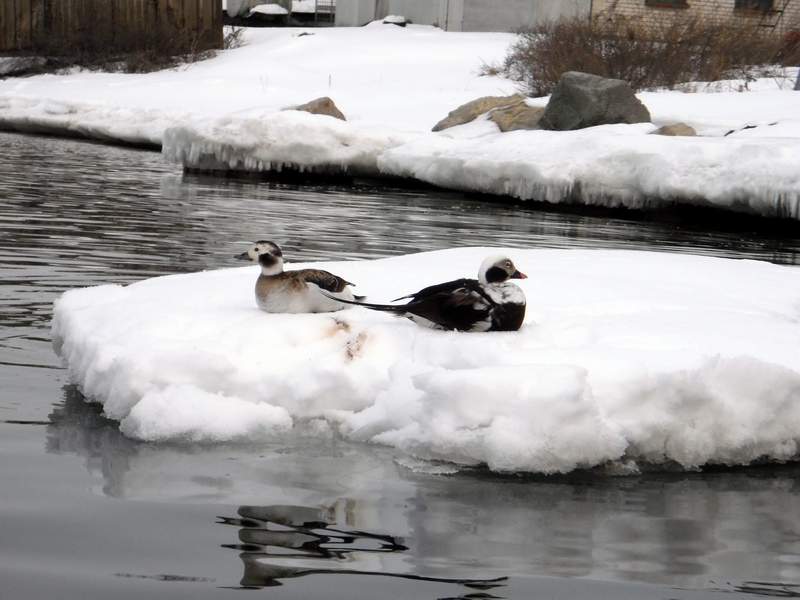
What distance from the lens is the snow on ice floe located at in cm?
461

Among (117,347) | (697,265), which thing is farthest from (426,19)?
(117,347)

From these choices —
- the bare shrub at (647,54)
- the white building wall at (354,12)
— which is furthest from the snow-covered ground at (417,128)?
the white building wall at (354,12)

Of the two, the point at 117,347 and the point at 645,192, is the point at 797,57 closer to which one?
the point at 645,192

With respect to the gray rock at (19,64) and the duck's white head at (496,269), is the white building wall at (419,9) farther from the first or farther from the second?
the duck's white head at (496,269)

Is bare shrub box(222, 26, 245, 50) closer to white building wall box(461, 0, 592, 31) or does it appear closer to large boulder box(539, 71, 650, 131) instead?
white building wall box(461, 0, 592, 31)

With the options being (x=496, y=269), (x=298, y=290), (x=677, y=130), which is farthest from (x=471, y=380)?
(x=677, y=130)

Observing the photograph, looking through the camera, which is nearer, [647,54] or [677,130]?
[677,130]

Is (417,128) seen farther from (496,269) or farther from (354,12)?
(354,12)

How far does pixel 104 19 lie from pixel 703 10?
16395mm

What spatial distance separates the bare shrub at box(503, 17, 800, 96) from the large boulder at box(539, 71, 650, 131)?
203 inches

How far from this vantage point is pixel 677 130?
16734 mm

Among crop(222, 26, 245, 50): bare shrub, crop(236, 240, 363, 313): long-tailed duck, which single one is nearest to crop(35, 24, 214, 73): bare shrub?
crop(222, 26, 245, 50): bare shrub

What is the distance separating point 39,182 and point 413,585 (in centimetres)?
1329

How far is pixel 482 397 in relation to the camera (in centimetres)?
461
